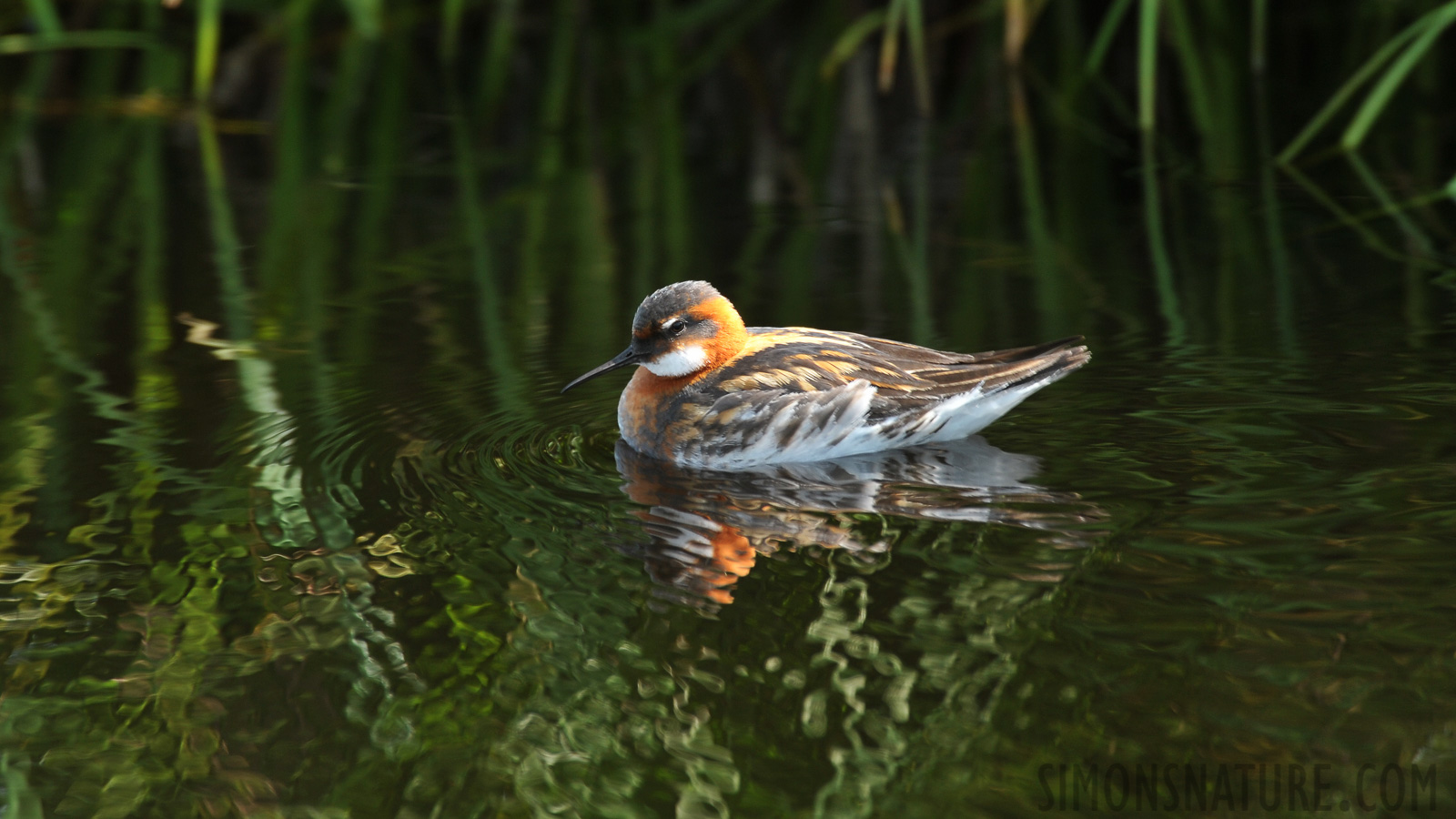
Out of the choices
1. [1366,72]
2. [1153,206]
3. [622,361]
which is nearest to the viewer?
[622,361]

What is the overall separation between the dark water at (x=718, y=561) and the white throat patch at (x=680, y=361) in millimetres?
402

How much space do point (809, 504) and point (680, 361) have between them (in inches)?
45.9

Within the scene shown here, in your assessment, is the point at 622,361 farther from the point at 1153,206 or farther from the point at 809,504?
the point at 1153,206

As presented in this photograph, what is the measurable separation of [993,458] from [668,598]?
5.94 ft

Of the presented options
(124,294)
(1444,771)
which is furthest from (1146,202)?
(1444,771)

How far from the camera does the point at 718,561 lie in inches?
195

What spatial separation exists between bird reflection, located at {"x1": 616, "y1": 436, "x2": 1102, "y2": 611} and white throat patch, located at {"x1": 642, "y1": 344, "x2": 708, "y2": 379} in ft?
1.21

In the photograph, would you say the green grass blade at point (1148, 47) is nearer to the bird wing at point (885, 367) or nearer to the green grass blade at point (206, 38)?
the bird wing at point (885, 367)

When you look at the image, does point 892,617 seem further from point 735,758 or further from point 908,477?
point 908,477

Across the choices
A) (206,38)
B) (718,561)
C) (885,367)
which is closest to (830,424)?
(885,367)

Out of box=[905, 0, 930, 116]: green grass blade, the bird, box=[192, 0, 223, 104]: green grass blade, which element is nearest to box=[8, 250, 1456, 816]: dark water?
the bird

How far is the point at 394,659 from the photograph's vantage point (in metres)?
4.30

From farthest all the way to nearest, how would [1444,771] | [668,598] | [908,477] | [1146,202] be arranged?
Result: [1146,202], [908,477], [668,598], [1444,771]

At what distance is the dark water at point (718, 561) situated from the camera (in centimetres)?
370
